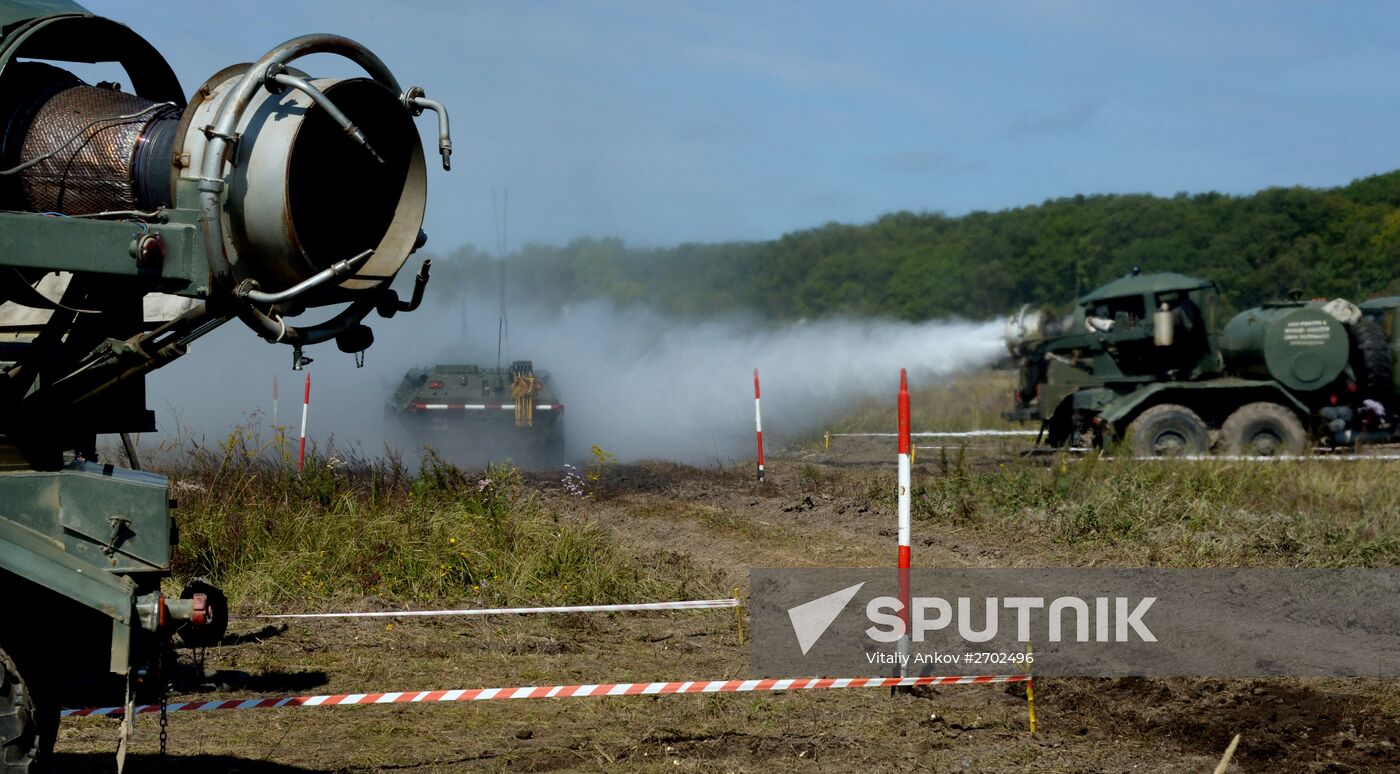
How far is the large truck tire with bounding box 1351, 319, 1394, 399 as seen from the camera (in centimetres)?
1836

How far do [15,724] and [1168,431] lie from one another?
16733 mm

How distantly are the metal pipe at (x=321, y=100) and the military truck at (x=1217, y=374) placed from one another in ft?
50.1

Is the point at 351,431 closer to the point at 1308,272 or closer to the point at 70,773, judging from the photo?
the point at 70,773

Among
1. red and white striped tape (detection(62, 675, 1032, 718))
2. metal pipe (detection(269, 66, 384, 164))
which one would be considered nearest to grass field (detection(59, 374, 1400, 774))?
red and white striped tape (detection(62, 675, 1032, 718))

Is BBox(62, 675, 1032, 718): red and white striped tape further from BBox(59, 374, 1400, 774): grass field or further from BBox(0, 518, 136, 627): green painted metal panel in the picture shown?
BBox(0, 518, 136, 627): green painted metal panel

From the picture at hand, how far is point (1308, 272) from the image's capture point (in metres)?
48.2

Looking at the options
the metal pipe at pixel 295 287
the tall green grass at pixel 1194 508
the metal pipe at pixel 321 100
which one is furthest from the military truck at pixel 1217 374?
the metal pipe at pixel 321 100

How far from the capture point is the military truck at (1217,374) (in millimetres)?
18172

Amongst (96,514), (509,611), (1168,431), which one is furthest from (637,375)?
(96,514)

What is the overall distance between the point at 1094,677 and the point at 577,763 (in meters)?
2.77

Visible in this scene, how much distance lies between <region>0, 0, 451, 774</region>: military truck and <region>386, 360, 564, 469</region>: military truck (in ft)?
47.9

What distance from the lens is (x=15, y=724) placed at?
4141mm

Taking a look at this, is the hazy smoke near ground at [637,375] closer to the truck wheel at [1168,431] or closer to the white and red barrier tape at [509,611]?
the truck wheel at [1168,431]

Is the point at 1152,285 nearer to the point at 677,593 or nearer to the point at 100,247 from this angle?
the point at 677,593
